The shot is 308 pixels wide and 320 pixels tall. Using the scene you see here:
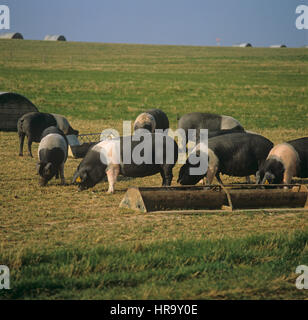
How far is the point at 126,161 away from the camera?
1051cm

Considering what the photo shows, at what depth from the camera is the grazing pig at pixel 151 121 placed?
18516 mm

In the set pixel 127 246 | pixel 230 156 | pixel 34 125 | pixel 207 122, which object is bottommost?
pixel 127 246

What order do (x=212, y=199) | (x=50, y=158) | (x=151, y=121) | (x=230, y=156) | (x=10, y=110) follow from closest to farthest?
(x=212, y=199) < (x=230, y=156) < (x=50, y=158) < (x=151, y=121) < (x=10, y=110)

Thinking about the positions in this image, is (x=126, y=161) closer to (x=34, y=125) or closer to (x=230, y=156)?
(x=230, y=156)

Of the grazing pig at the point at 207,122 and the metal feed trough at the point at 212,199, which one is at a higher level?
the grazing pig at the point at 207,122

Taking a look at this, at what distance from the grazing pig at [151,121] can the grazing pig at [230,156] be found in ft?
25.6

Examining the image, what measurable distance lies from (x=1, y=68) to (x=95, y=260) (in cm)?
4036

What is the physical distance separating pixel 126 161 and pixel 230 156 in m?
2.07

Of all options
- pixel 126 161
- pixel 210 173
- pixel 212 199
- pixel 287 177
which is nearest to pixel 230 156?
pixel 210 173

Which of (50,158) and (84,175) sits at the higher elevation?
(50,158)

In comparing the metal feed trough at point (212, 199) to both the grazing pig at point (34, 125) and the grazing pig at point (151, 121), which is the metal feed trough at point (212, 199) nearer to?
the grazing pig at point (34, 125)

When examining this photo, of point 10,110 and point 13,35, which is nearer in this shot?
point 10,110

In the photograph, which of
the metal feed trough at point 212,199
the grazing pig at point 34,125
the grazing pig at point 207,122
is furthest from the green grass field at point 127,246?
the grazing pig at point 207,122
